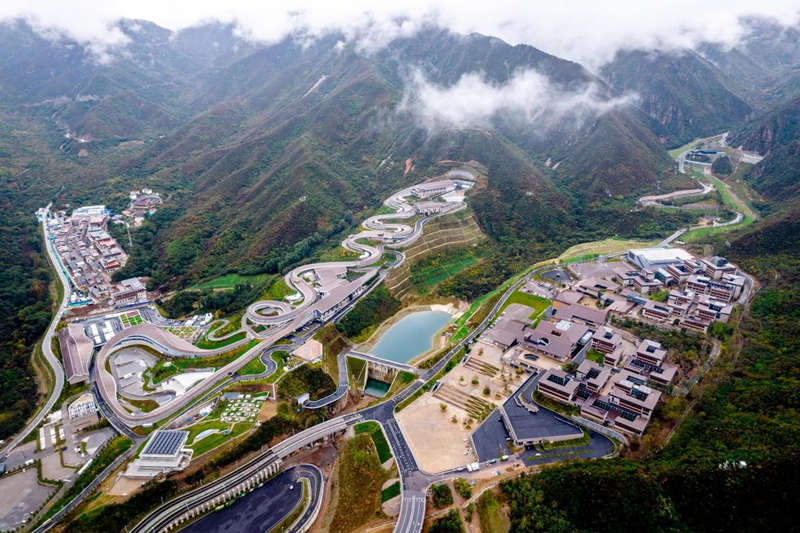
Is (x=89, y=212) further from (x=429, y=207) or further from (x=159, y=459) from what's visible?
(x=159, y=459)

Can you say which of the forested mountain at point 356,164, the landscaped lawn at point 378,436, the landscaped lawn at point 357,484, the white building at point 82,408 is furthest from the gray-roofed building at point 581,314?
the white building at point 82,408

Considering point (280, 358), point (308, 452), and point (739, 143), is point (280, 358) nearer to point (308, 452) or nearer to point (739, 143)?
point (308, 452)

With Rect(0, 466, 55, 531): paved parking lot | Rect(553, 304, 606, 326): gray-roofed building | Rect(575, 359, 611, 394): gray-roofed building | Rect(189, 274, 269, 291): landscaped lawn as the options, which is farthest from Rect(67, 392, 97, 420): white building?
Rect(553, 304, 606, 326): gray-roofed building

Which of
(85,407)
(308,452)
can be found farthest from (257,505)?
(85,407)

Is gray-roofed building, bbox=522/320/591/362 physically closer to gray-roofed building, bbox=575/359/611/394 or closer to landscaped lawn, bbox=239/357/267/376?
gray-roofed building, bbox=575/359/611/394

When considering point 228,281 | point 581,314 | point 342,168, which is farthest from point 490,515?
point 342,168

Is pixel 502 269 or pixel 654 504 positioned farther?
pixel 502 269
